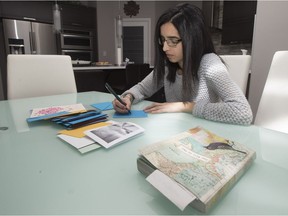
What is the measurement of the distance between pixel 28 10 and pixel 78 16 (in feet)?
3.51

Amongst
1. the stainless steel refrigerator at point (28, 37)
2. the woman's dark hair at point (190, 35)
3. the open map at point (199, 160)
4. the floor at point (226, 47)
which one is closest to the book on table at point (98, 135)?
the open map at point (199, 160)

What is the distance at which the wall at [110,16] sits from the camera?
17.9 feet

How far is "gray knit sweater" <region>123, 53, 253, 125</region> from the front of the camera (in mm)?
786

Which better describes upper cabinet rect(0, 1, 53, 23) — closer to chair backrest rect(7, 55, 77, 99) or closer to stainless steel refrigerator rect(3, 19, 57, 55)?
stainless steel refrigerator rect(3, 19, 57, 55)

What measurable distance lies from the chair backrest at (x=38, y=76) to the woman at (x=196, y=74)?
684mm

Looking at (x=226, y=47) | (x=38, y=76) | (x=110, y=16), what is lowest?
(x=38, y=76)

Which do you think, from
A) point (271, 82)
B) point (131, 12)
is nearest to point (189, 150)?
point (271, 82)

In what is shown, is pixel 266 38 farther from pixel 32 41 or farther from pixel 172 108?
pixel 32 41

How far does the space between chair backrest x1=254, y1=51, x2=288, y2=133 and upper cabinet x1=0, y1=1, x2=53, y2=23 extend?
4.56 meters

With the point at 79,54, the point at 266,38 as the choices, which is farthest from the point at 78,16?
the point at 266,38

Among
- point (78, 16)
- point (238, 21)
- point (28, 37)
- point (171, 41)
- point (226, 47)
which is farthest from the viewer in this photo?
point (78, 16)

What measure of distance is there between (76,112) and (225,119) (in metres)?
0.59

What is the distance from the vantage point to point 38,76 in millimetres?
1490

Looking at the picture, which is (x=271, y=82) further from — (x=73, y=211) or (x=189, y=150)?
(x=73, y=211)
